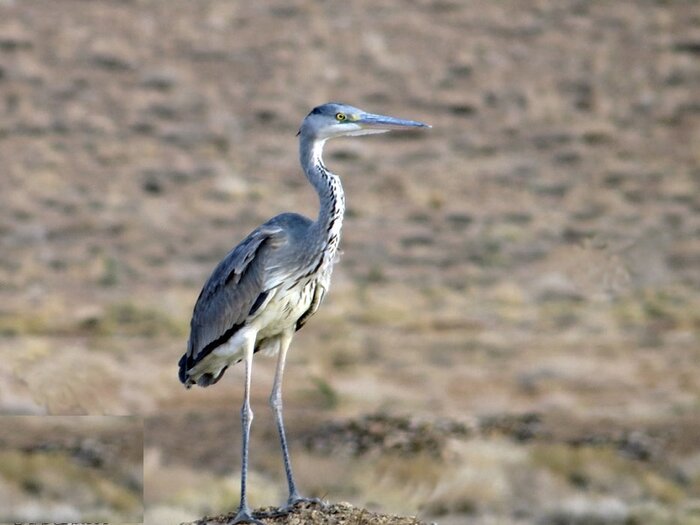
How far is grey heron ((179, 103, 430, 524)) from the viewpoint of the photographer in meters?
11.1

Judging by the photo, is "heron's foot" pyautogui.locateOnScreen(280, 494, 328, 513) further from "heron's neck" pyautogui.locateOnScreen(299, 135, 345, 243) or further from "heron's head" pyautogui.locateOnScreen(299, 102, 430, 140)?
"heron's head" pyautogui.locateOnScreen(299, 102, 430, 140)

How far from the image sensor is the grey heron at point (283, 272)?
1109cm

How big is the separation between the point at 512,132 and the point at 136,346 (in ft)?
A: 56.2

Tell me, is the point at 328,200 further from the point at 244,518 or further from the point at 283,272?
the point at 244,518

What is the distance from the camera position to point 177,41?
43750mm

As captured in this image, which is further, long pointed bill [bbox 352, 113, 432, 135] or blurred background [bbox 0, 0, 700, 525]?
blurred background [bbox 0, 0, 700, 525]

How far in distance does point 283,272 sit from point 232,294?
18.9 inches

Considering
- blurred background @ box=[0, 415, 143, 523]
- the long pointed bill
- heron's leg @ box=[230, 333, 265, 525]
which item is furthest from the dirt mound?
blurred background @ box=[0, 415, 143, 523]

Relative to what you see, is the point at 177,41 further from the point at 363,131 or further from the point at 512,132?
the point at 363,131

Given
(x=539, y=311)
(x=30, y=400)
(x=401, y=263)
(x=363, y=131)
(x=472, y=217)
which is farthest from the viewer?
(x=472, y=217)

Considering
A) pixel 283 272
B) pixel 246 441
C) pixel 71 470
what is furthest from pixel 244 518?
pixel 71 470

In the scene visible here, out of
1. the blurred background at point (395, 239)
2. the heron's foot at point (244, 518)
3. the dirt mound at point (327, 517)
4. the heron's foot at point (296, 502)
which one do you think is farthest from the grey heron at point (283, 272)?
the blurred background at point (395, 239)

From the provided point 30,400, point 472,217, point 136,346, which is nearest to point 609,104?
point 472,217

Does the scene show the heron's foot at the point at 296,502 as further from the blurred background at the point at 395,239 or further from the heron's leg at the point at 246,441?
the blurred background at the point at 395,239
